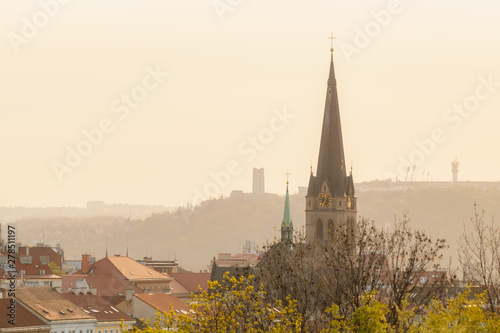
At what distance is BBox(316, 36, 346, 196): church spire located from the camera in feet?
601

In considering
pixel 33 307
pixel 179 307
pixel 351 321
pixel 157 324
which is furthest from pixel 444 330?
pixel 179 307

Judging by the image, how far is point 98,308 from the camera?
139 m

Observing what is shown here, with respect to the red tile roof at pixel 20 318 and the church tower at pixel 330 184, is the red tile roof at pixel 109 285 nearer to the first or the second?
the church tower at pixel 330 184

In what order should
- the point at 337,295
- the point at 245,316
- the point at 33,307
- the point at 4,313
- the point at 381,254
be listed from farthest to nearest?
the point at 33,307, the point at 4,313, the point at 381,254, the point at 337,295, the point at 245,316

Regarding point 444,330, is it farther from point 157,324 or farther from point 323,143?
point 323,143

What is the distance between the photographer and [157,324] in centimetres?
6388

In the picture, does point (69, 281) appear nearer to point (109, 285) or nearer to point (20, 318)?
point (109, 285)

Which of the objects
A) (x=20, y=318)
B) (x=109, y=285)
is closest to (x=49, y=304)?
(x=20, y=318)

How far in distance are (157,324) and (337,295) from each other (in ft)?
58.4

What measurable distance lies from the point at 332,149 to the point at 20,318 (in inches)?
2731

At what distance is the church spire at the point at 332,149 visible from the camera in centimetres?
18325

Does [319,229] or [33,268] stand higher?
[319,229]

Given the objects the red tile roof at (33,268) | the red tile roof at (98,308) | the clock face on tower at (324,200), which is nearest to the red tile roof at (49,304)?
the red tile roof at (98,308)

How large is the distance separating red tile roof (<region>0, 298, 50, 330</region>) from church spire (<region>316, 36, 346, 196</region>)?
65902 millimetres
